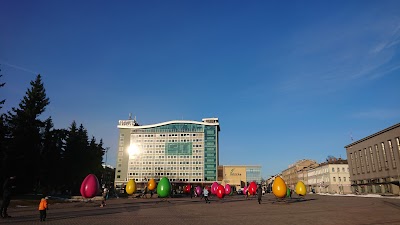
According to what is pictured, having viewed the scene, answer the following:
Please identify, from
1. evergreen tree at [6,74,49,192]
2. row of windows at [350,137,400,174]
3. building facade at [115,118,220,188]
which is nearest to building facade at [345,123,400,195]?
row of windows at [350,137,400,174]

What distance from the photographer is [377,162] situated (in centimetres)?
7094

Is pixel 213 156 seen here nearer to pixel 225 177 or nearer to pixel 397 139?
pixel 225 177

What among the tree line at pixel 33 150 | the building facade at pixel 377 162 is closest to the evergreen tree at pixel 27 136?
the tree line at pixel 33 150

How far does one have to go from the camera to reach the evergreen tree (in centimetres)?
3616

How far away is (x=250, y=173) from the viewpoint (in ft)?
455

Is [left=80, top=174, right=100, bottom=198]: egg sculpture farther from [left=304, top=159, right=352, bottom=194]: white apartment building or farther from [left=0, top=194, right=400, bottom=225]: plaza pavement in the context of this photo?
[left=304, top=159, right=352, bottom=194]: white apartment building

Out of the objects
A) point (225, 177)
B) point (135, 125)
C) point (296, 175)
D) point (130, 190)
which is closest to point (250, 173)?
point (225, 177)

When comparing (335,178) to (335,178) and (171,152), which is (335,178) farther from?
(171,152)

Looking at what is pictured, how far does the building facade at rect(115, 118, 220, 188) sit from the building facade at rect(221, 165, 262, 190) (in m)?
14.2

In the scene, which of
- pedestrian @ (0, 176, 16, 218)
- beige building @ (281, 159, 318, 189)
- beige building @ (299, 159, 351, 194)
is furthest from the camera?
beige building @ (281, 159, 318, 189)

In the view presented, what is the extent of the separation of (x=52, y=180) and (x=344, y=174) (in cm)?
9140

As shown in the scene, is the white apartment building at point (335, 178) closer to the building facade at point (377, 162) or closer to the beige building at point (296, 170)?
the building facade at point (377, 162)

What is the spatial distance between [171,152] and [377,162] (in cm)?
7983

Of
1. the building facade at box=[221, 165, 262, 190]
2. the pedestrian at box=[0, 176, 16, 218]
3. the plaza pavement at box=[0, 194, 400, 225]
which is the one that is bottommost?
the plaza pavement at box=[0, 194, 400, 225]
